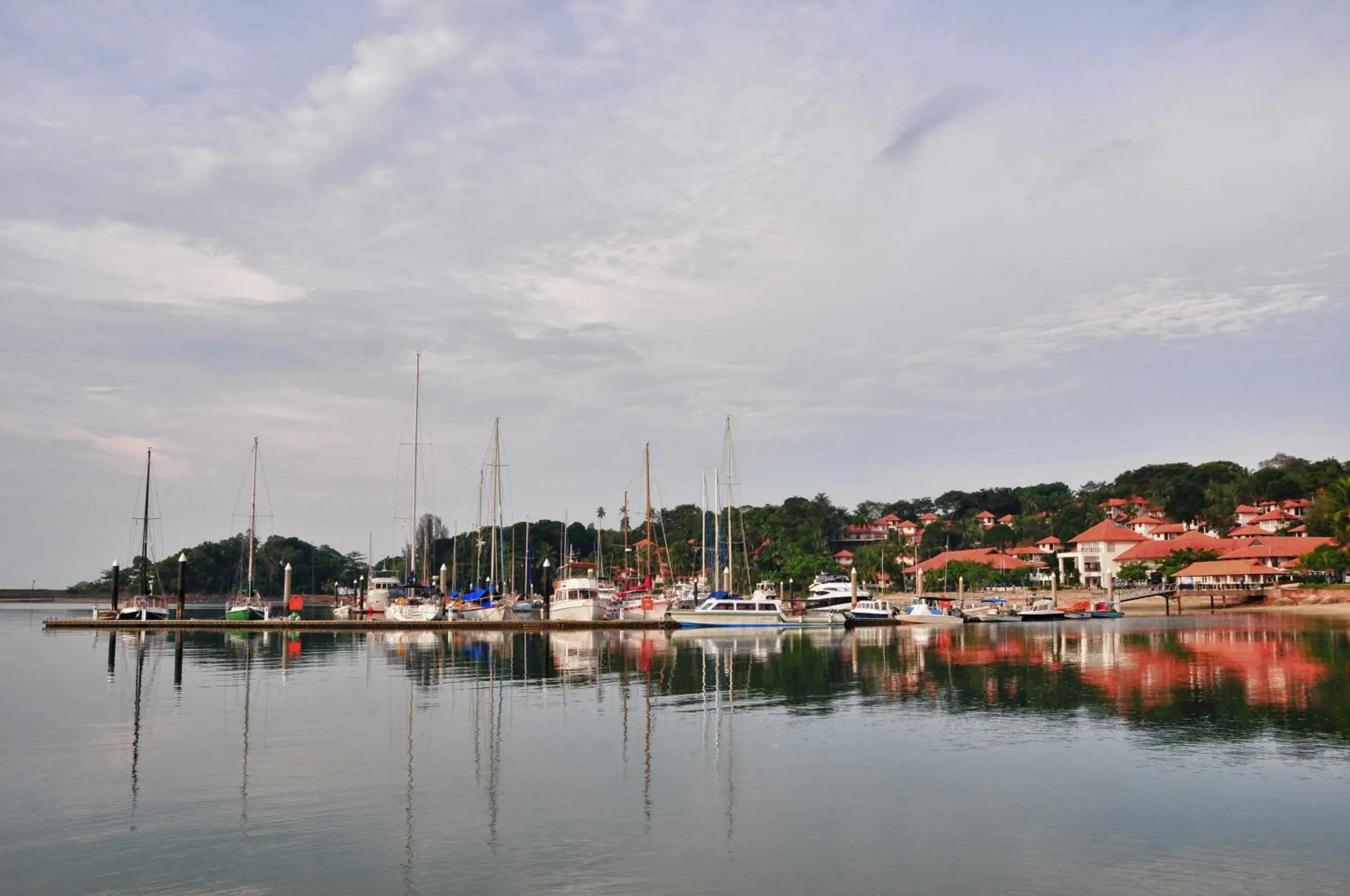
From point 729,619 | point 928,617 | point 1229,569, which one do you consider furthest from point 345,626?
point 1229,569

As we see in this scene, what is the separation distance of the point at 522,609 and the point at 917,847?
315 ft

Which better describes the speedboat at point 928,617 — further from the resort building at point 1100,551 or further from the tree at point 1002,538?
the tree at point 1002,538

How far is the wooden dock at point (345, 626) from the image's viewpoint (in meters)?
75.6

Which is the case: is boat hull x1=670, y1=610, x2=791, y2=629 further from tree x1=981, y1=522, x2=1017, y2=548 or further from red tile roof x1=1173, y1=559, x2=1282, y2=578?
tree x1=981, y1=522, x2=1017, y2=548

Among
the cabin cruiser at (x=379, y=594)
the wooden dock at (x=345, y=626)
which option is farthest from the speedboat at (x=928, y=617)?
the cabin cruiser at (x=379, y=594)

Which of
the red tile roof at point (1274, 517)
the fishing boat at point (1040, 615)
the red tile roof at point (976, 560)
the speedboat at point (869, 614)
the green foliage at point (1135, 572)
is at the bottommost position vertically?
the fishing boat at point (1040, 615)

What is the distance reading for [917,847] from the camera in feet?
52.2

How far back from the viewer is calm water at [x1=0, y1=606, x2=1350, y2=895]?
48.4ft

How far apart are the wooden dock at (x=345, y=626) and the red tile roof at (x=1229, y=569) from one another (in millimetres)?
83713

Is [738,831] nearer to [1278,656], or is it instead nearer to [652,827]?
[652,827]

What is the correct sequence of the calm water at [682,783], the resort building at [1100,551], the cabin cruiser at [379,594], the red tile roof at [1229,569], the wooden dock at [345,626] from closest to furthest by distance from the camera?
the calm water at [682,783] → the wooden dock at [345,626] → the cabin cruiser at [379,594] → the red tile roof at [1229,569] → the resort building at [1100,551]

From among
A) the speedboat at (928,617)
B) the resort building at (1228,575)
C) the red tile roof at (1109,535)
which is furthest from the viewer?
the red tile roof at (1109,535)

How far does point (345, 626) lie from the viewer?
7750cm

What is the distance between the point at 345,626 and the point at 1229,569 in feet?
351
